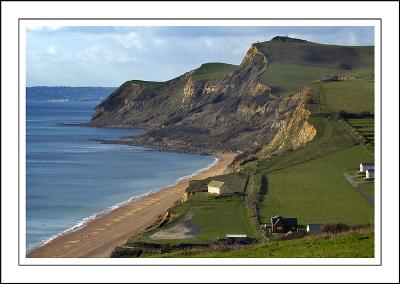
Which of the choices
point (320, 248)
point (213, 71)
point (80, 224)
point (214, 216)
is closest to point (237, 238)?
point (214, 216)

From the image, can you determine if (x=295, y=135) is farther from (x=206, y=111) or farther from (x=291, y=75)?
(x=206, y=111)

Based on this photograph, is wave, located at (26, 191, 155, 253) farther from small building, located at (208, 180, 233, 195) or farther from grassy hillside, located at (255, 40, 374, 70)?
grassy hillside, located at (255, 40, 374, 70)

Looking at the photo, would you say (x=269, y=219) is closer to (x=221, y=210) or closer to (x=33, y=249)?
(x=221, y=210)

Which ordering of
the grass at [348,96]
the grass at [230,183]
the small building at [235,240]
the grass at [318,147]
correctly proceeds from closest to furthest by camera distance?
the small building at [235,240] < the grass at [230,183] < the grass at [318,147] < the grass at [348,96]

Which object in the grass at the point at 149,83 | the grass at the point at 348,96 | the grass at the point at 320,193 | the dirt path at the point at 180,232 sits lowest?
the dirt path at the point at 180,232

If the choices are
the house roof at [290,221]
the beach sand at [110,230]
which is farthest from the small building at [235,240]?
the beach sand at [110,230]

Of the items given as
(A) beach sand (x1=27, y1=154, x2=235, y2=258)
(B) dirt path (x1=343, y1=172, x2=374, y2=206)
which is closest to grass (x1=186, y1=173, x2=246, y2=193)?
(A) beach sand (x1=27, y1=154, x2=235, y2=258)

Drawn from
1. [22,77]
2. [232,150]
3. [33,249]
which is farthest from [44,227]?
[232,150]

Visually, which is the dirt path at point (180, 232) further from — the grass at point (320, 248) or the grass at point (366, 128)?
the grass at point (366, 128)
